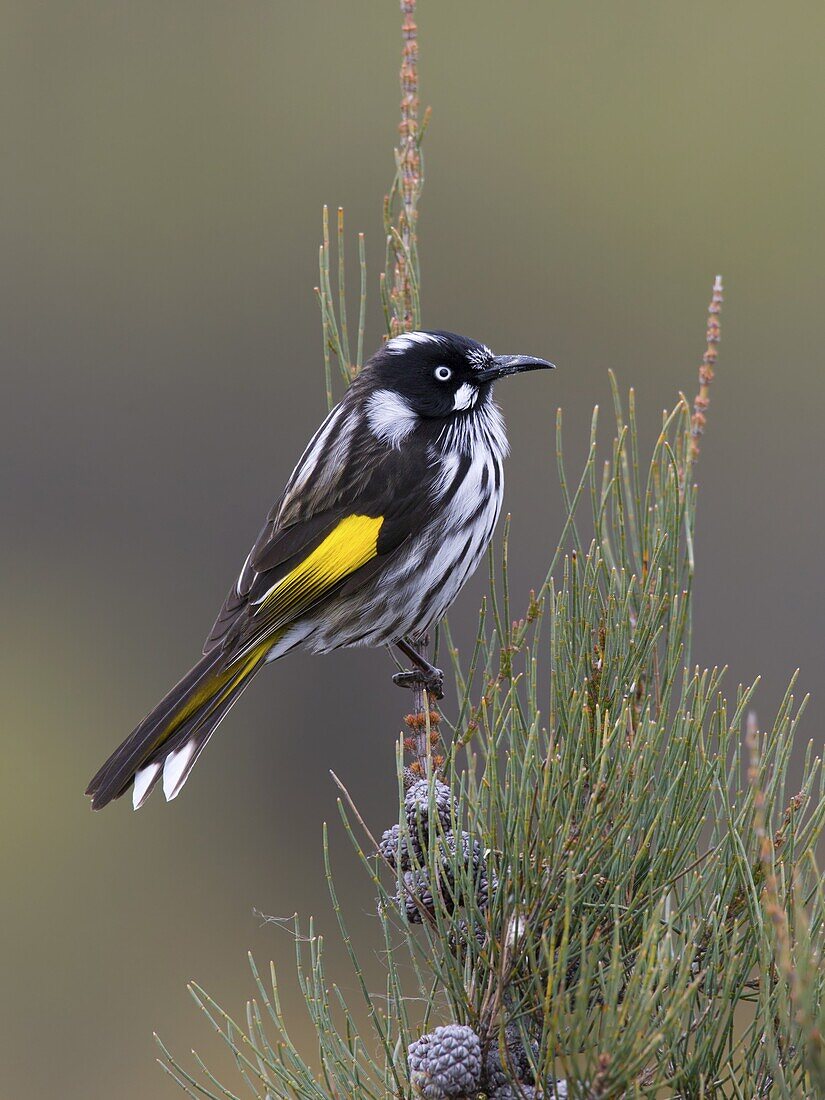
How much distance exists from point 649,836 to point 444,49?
14.1 m

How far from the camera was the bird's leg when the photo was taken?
9.46ft

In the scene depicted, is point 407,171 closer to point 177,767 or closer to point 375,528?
point 375,528

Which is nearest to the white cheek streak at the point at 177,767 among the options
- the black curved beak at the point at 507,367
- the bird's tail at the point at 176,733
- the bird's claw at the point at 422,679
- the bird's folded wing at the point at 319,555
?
the bird's tail at the point at 176,733

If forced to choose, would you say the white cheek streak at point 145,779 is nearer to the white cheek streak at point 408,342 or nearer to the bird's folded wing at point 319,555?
the bird's folded wing at point 319,555

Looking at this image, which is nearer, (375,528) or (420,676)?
(420,676)

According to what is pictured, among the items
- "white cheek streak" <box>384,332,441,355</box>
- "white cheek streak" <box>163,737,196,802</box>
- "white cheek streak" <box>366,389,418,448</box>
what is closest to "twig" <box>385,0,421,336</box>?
"white cheek streak" <box>384,332,441,355</box>

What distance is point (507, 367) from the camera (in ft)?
10.3

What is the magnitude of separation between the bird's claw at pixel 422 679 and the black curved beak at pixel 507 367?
0.64 m

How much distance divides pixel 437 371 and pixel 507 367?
0.15m

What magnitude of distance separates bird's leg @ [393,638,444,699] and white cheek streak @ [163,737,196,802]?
0.41 m

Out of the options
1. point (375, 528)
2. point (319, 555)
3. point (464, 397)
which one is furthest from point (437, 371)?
point (319, 555)

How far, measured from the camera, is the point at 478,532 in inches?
123

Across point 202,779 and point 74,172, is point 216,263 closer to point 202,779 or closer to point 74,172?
point 74,172

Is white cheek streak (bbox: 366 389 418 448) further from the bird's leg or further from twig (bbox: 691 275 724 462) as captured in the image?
twig (bbox: 691 275 724 462)
